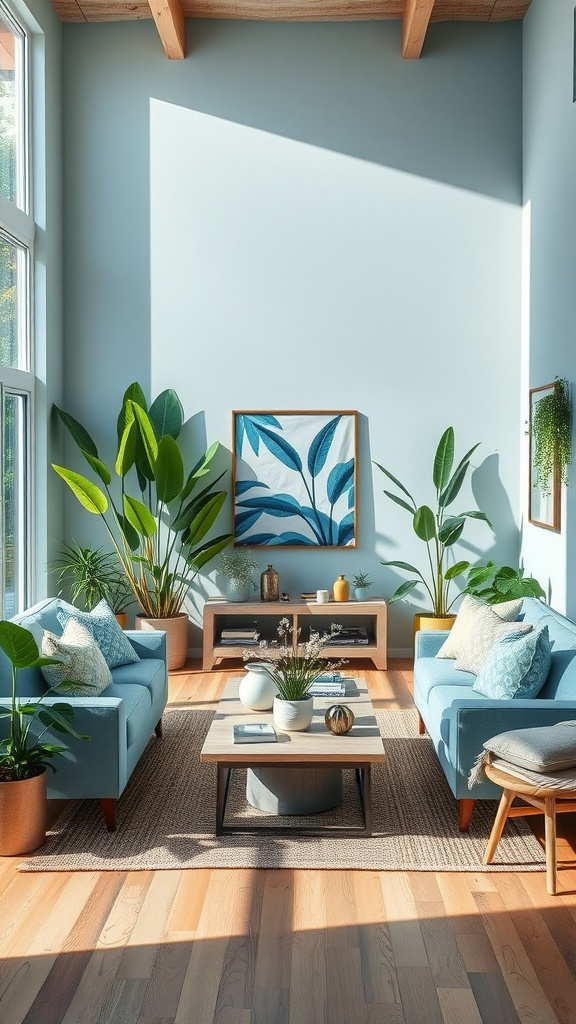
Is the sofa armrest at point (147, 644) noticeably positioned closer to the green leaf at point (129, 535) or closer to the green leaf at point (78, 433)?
the green leaf at point (129, 535)

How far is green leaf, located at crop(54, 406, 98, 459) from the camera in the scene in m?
6.52

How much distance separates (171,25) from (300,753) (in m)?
5.01

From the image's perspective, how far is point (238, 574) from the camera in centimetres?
659

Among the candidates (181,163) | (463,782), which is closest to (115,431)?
(181,163)

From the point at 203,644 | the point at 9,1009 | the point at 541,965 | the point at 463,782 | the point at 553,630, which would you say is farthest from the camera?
the point at 203,644

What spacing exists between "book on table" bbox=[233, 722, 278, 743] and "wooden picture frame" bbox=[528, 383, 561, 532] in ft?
8.23

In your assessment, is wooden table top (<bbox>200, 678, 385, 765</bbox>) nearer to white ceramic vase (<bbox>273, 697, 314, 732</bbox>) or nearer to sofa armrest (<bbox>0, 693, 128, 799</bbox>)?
white ceramic vase (<bbox>273, 697, 314, 732</bbox>)

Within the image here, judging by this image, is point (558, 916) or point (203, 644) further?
point (203, 644)

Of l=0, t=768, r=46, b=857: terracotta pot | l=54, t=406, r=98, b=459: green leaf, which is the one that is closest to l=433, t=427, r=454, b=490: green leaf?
l=54, t=406, r=98, b=459: green leaf

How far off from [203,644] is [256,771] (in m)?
2.86

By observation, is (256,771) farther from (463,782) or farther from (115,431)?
(115,431)

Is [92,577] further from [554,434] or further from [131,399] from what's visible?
[554,434]

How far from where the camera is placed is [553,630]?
412cm

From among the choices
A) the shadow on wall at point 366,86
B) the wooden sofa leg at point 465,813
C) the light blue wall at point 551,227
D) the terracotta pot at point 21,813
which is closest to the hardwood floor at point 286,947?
the terracotta pot at point 21,813
